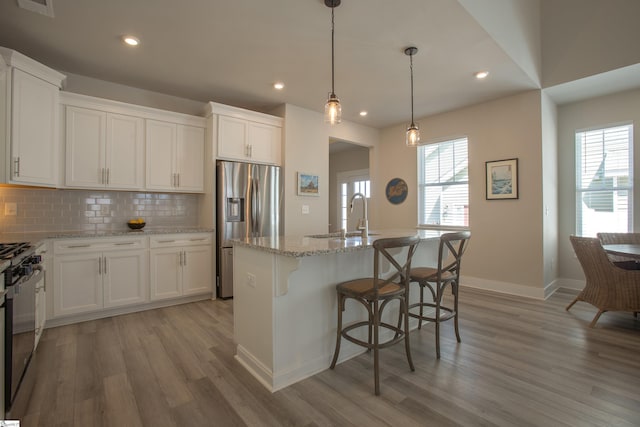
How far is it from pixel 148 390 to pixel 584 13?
18.9 ft

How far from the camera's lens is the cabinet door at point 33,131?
2.68 m

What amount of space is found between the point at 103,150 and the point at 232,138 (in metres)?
1.46

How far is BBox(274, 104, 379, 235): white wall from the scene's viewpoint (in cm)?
453

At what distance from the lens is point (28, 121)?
2785 millimetres

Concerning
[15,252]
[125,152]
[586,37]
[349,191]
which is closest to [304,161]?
[125,152]

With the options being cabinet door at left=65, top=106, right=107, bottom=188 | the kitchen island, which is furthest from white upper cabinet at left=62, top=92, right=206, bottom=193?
the kitchen island

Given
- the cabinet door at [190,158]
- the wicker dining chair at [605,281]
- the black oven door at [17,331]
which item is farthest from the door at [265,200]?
the wicker dining chair at [605,281]

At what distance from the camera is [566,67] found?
372cm

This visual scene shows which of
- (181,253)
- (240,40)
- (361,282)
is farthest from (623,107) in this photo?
(181,253)

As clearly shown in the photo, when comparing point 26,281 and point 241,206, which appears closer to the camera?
point 26,281

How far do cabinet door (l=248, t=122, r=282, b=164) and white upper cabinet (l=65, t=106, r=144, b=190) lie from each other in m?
1.36

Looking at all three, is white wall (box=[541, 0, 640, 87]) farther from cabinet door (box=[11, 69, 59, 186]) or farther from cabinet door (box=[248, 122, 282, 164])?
cabinet door (box=[11, 69, 59, 186])

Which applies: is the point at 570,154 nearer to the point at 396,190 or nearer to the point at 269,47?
the point at 396,190

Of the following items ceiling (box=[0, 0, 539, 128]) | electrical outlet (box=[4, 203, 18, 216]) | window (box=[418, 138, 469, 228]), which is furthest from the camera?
window (box=[418, 138, 469, 228])
